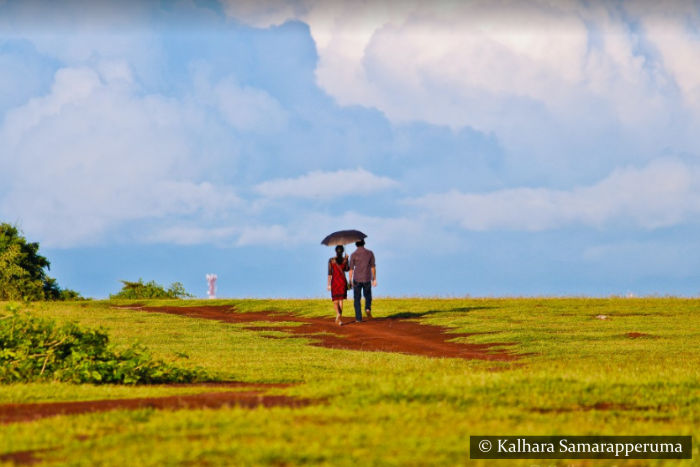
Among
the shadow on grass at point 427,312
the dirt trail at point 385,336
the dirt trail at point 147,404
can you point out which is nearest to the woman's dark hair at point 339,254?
the dirt trail at point 385,336

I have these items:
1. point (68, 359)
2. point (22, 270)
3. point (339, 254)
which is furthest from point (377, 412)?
point (22, 270)

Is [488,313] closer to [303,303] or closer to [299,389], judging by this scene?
[303,303]

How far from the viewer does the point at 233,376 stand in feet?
51.9

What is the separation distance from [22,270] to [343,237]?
27.2 m

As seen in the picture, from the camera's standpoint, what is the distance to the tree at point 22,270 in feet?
165

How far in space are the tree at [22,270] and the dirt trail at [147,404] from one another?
4013 cm

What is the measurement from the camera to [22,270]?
50.6 meters

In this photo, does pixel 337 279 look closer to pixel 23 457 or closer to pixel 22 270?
pixel 23 457

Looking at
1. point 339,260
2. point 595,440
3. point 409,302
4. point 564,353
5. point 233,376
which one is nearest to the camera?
point 595,440

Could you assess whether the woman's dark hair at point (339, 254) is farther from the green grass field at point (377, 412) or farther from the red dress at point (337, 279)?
the green grass field at point (377, 412)

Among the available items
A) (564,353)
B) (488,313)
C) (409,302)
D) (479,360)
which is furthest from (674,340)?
(409,302)

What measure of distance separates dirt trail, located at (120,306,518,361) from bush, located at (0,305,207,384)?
327 inches

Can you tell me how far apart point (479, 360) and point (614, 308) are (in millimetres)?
18322

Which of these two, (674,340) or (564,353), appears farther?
(674,340)
